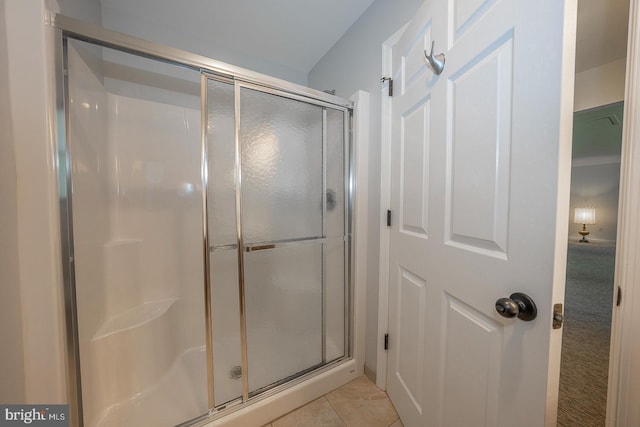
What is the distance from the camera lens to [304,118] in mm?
1360

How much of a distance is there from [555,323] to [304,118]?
4.45ft

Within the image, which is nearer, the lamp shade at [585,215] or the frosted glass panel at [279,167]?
the frosted glass panel at [279,167]

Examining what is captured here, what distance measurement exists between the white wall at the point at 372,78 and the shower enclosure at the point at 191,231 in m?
0.16

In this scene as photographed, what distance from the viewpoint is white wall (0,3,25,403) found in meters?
0.66

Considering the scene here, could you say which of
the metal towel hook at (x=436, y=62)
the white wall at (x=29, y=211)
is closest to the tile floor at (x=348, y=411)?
the white wall at (x=29, y=211)

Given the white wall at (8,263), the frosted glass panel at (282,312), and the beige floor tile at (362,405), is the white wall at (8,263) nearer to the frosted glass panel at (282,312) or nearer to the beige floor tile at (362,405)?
the frosted glass panel at (282,312)

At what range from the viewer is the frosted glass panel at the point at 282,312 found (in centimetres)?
127

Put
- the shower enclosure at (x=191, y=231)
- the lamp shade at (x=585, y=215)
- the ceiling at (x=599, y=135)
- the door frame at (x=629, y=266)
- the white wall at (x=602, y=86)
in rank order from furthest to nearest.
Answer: the lamp shade at (x=585, y=215) → the ceiling at (x=599, y=135) → the white wall at (x=602, y=86) → the shower enclosure at (x=191, y=231) → the door frame at (x=629, y=266)

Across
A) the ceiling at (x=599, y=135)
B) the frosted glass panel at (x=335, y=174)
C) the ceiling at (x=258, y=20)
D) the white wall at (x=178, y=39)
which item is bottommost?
the frosted glass panel at (x=335, y=174)

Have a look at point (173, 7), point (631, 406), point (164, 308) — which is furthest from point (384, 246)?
point (173, 7)

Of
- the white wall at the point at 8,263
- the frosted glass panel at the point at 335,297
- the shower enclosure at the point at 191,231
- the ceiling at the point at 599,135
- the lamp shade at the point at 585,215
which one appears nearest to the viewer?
the white wall at the point at 8,263

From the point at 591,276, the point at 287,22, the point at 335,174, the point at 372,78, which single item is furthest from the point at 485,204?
the point at 591,276

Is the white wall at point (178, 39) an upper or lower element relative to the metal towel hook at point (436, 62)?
upper

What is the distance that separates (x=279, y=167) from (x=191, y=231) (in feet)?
2.91
